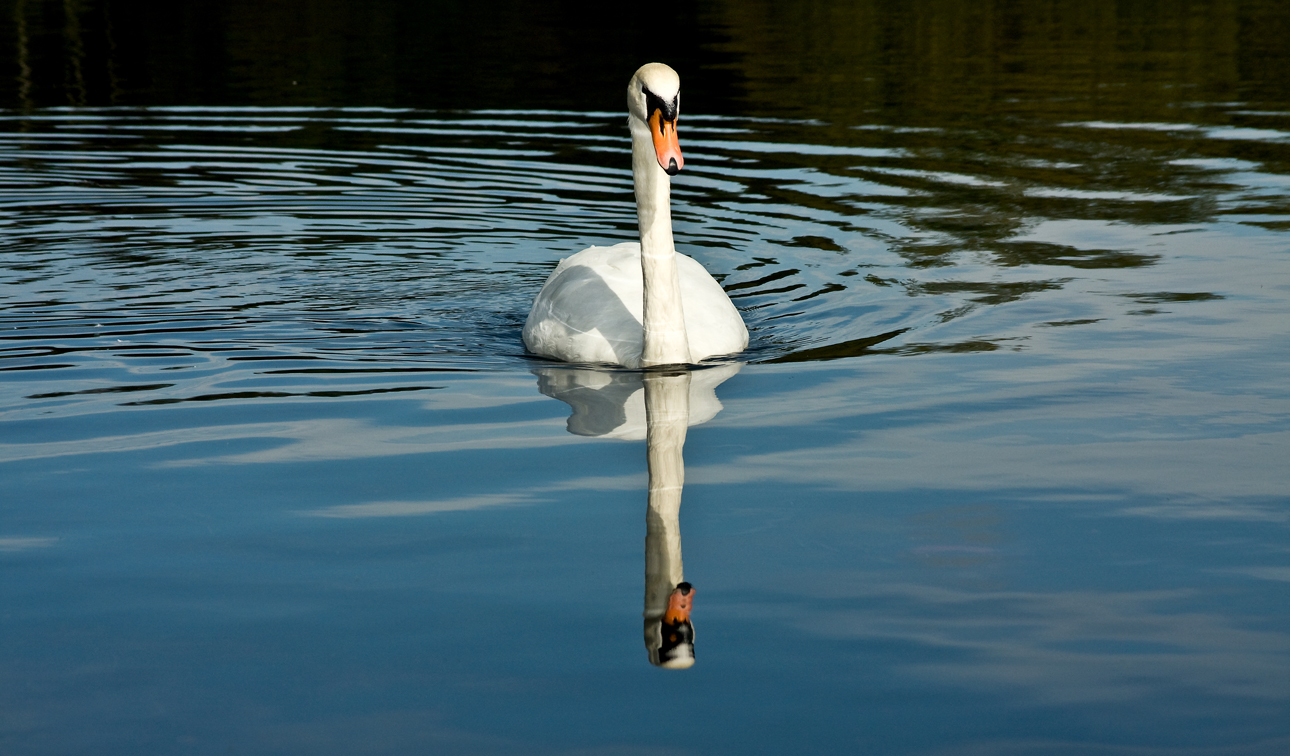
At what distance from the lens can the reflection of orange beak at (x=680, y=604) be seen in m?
5.56

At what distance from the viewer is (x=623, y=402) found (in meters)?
8.47

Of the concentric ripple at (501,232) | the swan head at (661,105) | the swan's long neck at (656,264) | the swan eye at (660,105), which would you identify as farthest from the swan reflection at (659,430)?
the swan eye at (660,105)

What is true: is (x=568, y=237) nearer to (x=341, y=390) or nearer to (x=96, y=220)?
(x=96, y=220)

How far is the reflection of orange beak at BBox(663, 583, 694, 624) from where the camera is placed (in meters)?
5.56

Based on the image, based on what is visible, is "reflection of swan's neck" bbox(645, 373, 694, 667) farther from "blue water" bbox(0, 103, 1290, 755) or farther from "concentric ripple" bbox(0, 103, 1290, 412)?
"concentric ripple" bbox(0, 103, 1290, 412)

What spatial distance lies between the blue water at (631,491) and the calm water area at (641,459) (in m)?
0.02

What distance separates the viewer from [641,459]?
24.6ft

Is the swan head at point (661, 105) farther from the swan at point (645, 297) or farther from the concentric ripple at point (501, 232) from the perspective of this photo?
the concentric ripple at point (501, 232)

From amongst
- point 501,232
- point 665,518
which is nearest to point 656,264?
→ point 665,518

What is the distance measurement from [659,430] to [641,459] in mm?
460

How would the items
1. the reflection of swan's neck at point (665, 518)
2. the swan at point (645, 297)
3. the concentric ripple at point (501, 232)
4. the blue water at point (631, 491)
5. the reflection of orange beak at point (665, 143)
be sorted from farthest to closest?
the concentric ripple at point (501, 232), the swan at point (645, 297), the reflection of orange beak at point (665, 143), the reflection of swan's neck at point (665, 518), the blue water at point (631, 491)

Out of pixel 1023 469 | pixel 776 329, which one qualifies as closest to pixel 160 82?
pixel 776 329

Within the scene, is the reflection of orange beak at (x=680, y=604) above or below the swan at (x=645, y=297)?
below

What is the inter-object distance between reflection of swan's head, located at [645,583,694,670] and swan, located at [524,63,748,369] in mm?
3028
